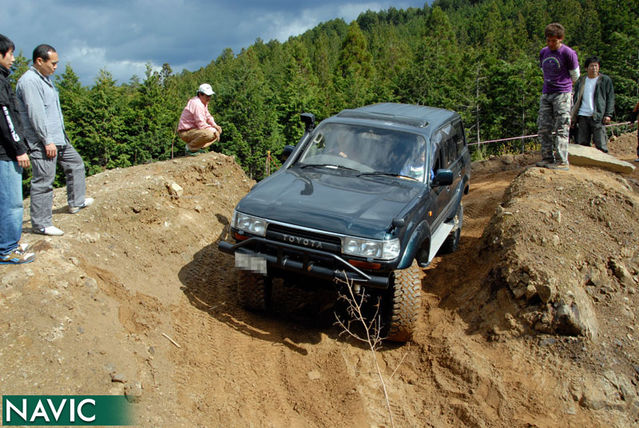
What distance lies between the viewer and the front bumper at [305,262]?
4375 millimetres

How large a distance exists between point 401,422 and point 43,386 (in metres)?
2.97

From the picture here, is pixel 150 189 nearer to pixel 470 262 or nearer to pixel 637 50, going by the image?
pixel 470 262

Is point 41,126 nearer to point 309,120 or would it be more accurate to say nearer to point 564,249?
point 309,120

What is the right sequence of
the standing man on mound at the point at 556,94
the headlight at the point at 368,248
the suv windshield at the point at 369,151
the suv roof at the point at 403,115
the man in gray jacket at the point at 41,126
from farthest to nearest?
the standing man on mound at the point at 556,94 → the suv roof at the point at 403,115 → the suv windshield at the point at 369,151 → the man in gray jacket at the point at 41,126 → the headlight at the point at 368,248

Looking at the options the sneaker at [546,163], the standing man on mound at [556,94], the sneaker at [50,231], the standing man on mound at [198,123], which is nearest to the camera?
the sneaker at [50,231]

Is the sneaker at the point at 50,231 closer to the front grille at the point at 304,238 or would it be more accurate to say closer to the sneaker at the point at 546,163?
the front grille at the point at 304,238

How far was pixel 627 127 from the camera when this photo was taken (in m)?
18.2

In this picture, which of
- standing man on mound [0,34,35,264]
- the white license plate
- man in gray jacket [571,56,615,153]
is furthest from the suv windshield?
man in gray jacket [571,56,615,153]

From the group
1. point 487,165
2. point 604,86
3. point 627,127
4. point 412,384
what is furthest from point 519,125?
point 412,384

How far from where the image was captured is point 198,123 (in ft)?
29.3

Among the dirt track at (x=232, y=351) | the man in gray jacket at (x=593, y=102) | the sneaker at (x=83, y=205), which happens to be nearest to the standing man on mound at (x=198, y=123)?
the dirt track at (x=232, y=351)

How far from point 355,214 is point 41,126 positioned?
3.56 metres

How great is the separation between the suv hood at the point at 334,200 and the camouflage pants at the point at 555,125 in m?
3.78

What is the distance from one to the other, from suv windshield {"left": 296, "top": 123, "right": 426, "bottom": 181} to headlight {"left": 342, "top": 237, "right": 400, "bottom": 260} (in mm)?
1361
